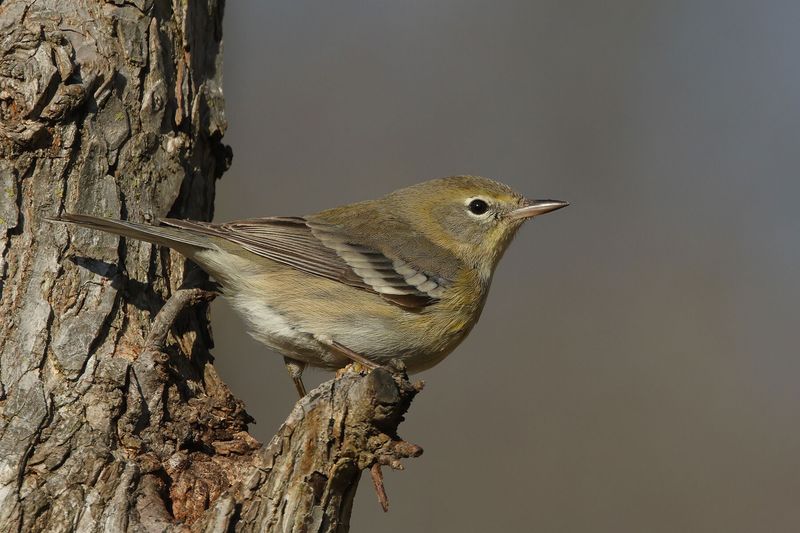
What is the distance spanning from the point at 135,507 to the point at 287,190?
5.78m

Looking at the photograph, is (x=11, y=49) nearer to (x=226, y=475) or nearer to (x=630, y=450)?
(x=226, y=475)

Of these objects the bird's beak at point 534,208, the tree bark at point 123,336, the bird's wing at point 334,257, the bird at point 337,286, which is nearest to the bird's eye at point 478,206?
the bird's beak at point 534,208

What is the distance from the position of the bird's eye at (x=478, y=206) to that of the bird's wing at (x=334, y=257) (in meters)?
0.89

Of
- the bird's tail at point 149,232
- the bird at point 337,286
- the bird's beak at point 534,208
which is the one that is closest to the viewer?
the bird's tail at point 149,232

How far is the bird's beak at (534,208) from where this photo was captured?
5.57 m

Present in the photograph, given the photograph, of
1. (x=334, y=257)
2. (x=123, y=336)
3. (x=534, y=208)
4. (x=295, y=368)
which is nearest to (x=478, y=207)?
(x=534, y=208)

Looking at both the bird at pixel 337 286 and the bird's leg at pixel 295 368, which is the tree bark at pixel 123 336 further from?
the bird's leg at pixel 295 368

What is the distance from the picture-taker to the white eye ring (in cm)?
572

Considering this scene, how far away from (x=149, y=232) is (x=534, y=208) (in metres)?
2.70

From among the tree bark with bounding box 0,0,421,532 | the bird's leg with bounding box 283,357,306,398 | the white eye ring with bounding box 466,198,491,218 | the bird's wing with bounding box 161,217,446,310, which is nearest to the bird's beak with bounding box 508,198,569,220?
the white eye ring with bounding box 466,198,491,218

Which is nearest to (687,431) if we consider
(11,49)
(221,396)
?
(221,396)

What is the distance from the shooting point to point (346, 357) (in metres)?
4.57

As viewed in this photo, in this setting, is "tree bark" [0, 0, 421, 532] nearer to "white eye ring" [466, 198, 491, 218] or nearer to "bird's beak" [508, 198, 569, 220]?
"white eye ring" [466, 198, 491, 218]

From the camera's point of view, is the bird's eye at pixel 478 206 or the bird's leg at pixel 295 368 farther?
the bird's eye at pixel 478 206
